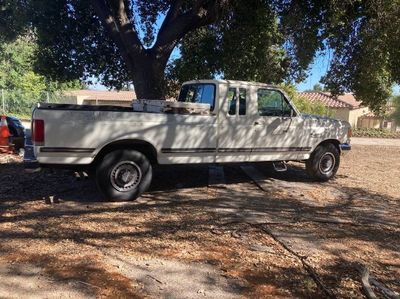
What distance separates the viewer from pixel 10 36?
14.6 metres

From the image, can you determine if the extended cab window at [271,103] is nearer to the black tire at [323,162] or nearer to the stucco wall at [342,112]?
the black tire at [323,162]

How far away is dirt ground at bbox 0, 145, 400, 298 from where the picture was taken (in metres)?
4.31

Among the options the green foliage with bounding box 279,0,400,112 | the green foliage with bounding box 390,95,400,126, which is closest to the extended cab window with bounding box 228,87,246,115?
the green foliage with bounding box 279,0,400,112

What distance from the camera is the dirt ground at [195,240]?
431 centimetres

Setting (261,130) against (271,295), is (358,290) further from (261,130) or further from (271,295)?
(261,130)

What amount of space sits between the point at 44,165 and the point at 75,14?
7238 millimetres

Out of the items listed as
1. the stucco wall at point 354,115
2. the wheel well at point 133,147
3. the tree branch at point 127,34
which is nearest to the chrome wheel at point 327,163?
the wheel well at point 133,147

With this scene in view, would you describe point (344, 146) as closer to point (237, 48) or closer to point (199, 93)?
point (199, 93)

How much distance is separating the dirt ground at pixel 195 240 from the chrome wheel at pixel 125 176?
1.10 feet

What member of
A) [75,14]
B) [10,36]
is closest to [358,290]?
[75,14]

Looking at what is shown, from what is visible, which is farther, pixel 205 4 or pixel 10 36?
pixel 10 36

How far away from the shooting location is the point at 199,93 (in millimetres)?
9039

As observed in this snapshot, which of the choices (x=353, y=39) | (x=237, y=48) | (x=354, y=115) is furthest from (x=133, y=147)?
(x=354, y=115)

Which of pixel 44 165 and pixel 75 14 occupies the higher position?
pixel 75 14
